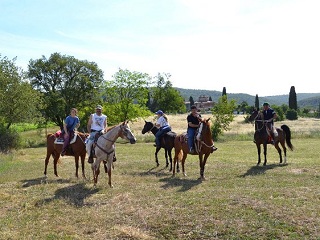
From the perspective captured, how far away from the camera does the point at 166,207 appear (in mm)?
8805

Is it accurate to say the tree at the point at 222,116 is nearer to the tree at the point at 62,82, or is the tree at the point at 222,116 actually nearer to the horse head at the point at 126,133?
the tree at the point at 62,82

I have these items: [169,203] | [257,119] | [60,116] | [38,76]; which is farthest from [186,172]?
[38,76]

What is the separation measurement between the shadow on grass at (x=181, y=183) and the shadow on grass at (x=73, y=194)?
2.57 meters

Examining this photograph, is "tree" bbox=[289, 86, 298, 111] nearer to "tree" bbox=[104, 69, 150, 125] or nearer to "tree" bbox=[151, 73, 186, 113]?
"tree" bbox=[151, 73, 186, 113]

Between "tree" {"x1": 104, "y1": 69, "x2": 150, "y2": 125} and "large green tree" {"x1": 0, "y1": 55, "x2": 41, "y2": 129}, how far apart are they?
1886 centimetres

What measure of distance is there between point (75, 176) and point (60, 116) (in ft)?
113

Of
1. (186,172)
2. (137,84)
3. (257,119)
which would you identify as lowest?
(186,172)

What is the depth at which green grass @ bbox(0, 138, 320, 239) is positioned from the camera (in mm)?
7305

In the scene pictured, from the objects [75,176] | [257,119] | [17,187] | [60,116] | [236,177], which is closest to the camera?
[17,187]

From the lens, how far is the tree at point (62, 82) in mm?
46750

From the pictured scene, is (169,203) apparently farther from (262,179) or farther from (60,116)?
(60,116)

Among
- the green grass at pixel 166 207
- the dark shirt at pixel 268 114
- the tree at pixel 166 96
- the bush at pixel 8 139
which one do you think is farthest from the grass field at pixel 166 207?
the tree at pixel 166 96

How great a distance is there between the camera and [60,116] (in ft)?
154

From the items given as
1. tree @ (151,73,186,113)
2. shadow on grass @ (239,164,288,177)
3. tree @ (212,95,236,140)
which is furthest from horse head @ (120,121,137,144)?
tree @ (151,73,186,113)
